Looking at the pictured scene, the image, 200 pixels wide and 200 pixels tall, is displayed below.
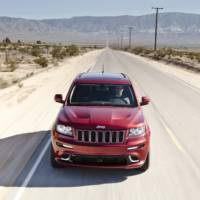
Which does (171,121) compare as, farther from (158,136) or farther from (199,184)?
(199,184)

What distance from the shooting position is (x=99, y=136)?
7.12 meters

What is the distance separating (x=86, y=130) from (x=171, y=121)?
245 inches

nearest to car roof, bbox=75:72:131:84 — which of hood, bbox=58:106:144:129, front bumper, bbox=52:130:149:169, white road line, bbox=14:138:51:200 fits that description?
hood, bbox=58:106:144:129

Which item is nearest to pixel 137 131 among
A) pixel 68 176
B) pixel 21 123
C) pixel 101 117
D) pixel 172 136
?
pixel 101 117

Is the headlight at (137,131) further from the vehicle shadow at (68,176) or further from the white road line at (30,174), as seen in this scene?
the white road line at (30,174)

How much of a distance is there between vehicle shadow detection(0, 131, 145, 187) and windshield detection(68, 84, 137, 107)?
134 centimetres

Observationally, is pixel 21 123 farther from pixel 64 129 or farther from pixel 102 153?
pixel 102 153

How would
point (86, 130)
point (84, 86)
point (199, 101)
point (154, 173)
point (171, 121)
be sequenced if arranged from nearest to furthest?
point (86, 130) < point (154, 173) < point (84, 86) < point (171, 121) < point (199, 101)

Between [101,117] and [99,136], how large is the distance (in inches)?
17.5

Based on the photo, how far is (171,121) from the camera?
1289 cm

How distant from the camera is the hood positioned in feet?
23.7

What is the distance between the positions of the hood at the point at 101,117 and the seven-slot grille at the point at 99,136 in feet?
0.33

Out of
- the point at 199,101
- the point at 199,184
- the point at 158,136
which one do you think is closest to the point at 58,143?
the point at 199,184

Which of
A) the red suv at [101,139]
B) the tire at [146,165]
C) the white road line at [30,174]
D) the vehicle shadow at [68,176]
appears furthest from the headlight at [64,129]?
the tire at [146,165]
